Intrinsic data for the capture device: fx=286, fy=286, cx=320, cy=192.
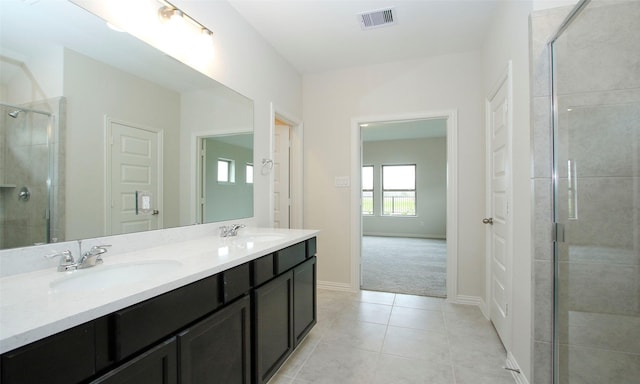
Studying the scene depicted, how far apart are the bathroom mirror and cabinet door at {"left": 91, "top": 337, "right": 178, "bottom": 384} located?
2.24 feet

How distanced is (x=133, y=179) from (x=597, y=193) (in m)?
2.34

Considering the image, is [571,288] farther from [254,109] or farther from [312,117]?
[312,117]

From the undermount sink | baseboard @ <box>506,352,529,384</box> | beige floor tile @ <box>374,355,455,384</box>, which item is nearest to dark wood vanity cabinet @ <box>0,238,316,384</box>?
the undermount sink

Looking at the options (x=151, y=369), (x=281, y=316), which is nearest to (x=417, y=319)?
(x=281, y=316)

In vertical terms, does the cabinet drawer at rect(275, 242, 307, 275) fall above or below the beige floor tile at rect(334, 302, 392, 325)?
above

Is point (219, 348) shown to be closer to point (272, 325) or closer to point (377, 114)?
point (272, 325)

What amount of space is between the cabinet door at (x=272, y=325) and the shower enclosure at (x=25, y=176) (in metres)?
0.96

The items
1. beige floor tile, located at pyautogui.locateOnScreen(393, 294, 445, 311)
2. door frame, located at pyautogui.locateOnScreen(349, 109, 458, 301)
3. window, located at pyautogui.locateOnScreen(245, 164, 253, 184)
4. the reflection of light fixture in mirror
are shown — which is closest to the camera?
the reflection of light fixture in mirror

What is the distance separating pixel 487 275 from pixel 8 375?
3.11 meters

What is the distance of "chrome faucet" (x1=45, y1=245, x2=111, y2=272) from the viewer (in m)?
1.12

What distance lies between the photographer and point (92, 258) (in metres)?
1.19

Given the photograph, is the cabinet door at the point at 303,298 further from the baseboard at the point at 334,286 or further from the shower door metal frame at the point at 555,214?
the shower door metal frame at the point at 555,214

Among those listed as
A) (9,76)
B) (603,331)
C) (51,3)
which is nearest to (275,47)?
(51,3)

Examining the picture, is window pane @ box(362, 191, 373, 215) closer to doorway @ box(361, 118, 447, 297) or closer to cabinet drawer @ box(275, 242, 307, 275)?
doorway @ box(361, 118, 447, 297)
